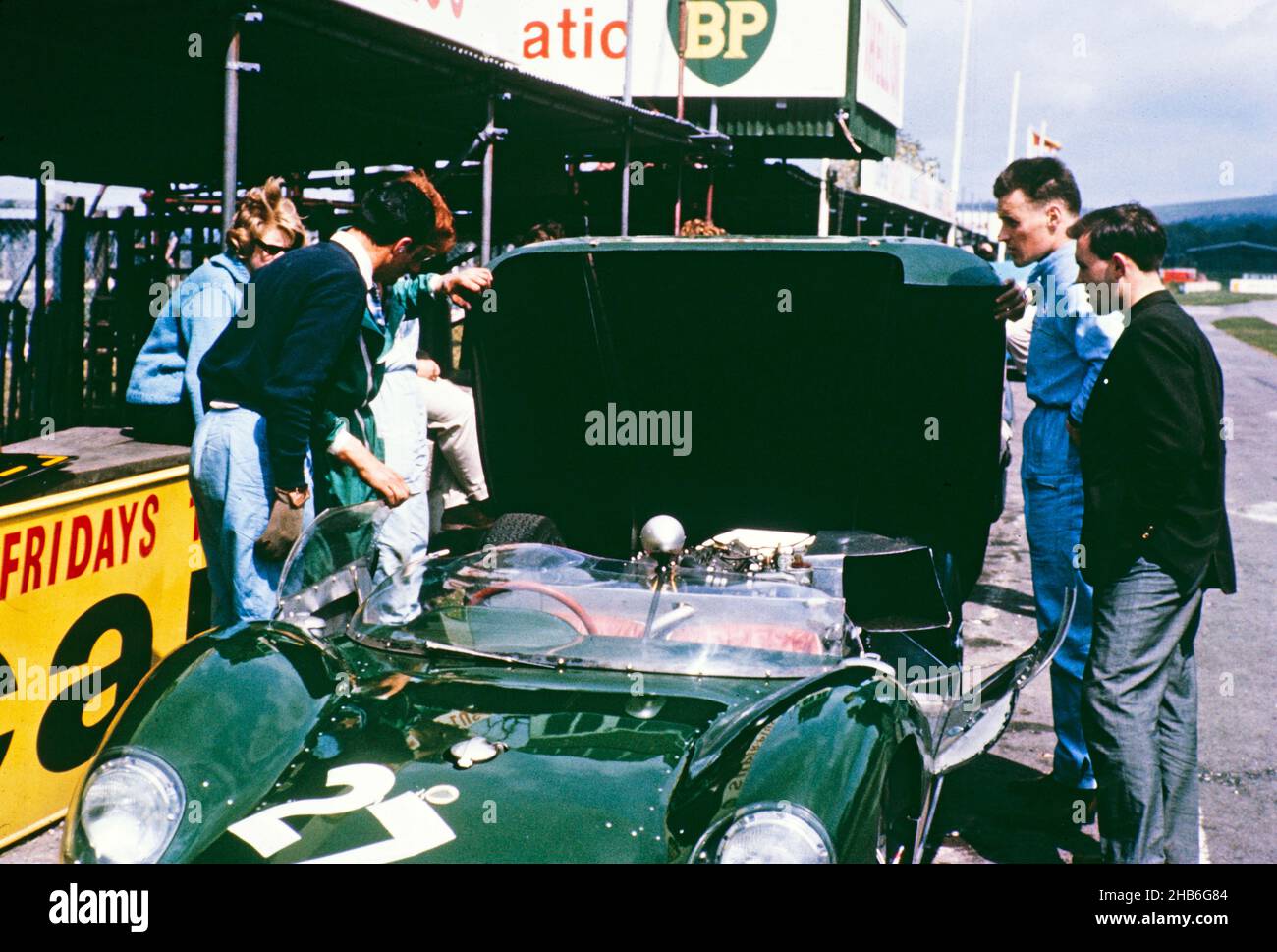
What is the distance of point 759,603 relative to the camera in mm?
3387

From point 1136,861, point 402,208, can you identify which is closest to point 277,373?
point 402,208

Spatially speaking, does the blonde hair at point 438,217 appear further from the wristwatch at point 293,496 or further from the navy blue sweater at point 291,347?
the wristwatch at point 293,496

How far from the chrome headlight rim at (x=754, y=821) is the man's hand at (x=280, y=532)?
5.90ft

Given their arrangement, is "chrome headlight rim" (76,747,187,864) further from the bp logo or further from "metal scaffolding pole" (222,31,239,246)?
the bp logo

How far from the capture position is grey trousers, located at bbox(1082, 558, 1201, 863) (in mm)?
3320

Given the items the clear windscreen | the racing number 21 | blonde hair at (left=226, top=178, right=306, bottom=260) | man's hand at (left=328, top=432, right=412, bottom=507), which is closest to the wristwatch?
man's hand at (left=328, top=432, right=412, bottom=507)

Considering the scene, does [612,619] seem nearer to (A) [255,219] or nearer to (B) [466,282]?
(B) [466,282]

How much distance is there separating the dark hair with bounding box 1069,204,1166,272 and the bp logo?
10454 mm

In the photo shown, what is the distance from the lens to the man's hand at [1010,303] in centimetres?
425

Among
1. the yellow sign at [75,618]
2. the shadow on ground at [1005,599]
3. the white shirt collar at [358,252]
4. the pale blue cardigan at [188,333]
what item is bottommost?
the shadow on ground at [1005,599]

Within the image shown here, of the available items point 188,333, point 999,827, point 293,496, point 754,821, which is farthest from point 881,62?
point 754,821

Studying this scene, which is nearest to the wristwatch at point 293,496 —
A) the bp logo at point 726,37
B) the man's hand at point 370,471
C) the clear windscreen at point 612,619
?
the man's hand at point 370,471

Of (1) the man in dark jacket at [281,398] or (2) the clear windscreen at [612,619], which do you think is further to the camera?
(1) the man in dark jacket at [281,398]

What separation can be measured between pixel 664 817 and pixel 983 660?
3671 millimetres
